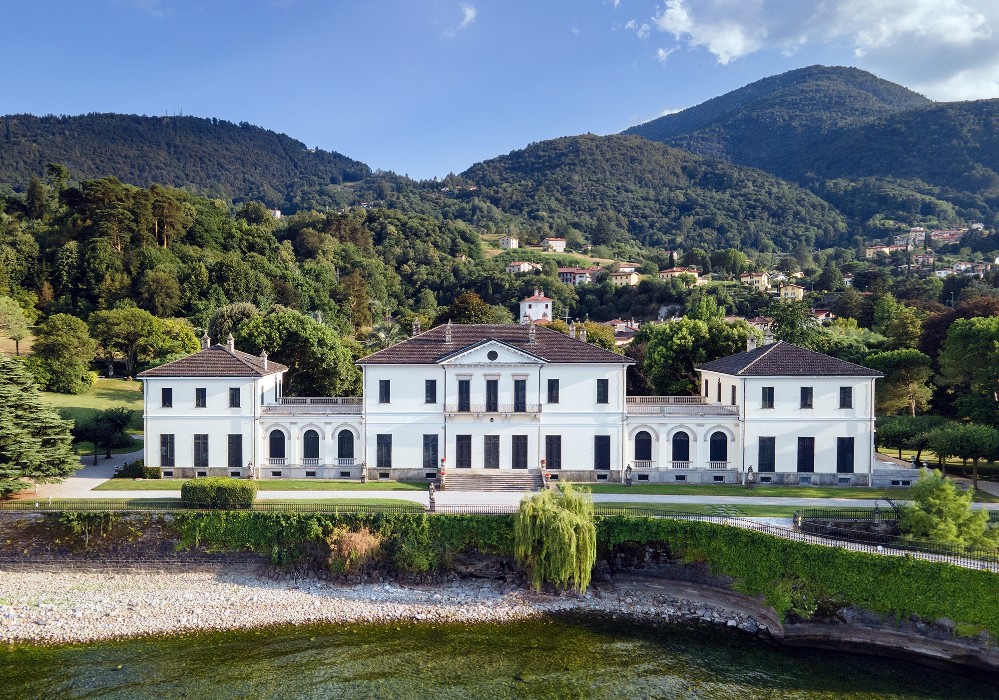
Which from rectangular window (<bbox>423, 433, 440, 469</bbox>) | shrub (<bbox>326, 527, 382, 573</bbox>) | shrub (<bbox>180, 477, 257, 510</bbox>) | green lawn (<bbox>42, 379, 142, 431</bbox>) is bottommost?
shrub (<bbox>326, 527, 382, 573</bbox>)

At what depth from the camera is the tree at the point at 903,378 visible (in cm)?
4522

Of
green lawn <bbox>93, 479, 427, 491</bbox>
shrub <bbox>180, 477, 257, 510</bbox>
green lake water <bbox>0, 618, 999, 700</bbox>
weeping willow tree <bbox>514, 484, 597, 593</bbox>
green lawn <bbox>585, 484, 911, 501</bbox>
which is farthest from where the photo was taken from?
green lawn <bbox>93, 479, 427, 491</bbox>

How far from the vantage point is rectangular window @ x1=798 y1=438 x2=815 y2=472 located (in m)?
35.8

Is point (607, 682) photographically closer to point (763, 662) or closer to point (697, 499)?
point (763, 662)

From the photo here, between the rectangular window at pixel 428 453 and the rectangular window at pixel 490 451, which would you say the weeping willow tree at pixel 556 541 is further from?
the rectangular window at pixel 428 453

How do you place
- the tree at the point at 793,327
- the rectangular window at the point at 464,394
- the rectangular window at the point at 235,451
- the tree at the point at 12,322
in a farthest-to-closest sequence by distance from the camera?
the tree at the point at 793,327
the tree at the point at 12,322
the rectangular window at the point at 235,451
the rectangular window at the point at 464,394

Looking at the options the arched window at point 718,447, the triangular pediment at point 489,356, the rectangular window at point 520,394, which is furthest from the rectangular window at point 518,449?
the arched window at point 718,447

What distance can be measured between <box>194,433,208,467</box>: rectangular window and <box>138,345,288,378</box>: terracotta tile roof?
3309 mm

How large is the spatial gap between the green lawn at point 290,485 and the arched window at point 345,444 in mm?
1495

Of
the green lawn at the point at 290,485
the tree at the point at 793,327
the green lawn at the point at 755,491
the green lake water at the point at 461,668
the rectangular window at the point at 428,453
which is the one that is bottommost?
the green lake water at the point at 461,668

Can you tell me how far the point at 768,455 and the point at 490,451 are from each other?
1473 cm

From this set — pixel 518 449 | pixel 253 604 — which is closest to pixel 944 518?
pixel 518 449

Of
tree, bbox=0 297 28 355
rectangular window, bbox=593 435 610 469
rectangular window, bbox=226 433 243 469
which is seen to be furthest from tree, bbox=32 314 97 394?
rectangular window, bbox=593 435 610 469

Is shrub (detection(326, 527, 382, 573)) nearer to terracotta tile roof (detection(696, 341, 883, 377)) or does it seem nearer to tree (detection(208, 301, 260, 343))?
terracotta tile roof (detection(696, 341, 883, 377))
